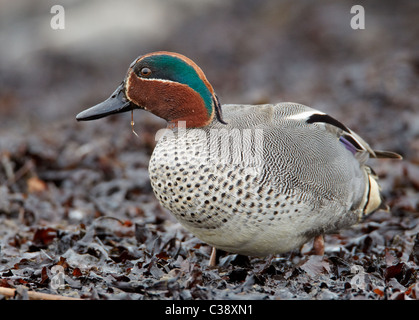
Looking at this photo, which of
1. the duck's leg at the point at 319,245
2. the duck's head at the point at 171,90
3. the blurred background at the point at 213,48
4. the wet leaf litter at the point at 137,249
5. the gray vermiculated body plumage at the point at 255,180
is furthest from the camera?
the blurred background at the point at 213,48

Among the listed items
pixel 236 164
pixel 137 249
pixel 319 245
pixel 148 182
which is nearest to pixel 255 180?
pixel 236 164

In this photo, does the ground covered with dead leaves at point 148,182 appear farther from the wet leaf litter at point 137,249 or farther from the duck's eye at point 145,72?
the duck's eye at point 145,72

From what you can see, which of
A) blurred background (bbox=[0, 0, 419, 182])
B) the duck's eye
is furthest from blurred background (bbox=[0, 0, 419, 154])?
the duck's eye

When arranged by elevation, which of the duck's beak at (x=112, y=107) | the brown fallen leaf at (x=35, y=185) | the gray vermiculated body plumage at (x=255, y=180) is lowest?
the brown fallen leaf at (x=35, y=185)

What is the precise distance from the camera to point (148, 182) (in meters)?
6.44

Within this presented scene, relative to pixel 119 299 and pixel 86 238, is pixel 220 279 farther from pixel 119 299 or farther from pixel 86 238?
pixel 86 238

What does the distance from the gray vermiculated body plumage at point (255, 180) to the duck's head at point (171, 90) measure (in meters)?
0.12

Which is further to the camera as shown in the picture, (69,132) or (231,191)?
(69,132)

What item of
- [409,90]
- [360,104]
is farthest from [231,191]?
[409,90]

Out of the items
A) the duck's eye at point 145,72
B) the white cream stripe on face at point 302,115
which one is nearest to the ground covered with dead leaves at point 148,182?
the white cream stripe on face at point 302,115

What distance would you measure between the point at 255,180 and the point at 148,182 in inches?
117

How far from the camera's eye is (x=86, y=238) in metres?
4.48

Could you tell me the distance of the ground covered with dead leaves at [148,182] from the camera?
11.9ft
